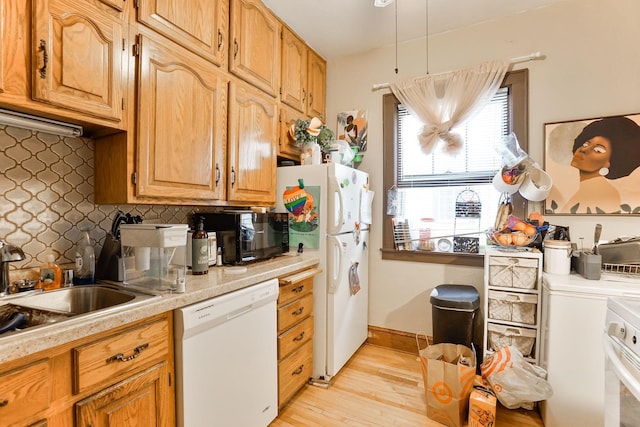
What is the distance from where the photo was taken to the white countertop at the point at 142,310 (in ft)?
2.71

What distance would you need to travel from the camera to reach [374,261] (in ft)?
9.48

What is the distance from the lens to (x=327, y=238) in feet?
7.23

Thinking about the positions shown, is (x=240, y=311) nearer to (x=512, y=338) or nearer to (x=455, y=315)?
(x=455, y=315)

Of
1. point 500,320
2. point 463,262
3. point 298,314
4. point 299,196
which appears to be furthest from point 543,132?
point 298,314

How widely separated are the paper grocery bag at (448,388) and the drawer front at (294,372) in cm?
77

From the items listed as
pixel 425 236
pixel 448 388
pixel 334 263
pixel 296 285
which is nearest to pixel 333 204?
pixel 334 263

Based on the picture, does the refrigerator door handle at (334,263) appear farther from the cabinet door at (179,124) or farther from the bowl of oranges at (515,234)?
the bowl of oranges at (515,234)

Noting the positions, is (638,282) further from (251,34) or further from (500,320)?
(251,34)

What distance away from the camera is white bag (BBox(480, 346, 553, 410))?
5.48 feet

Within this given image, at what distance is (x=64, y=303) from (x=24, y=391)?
1.97ft

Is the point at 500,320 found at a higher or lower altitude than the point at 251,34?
lower

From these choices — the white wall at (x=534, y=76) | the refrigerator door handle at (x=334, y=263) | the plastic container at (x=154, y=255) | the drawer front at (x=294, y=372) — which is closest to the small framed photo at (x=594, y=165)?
the white wall at (x=534, y=76)

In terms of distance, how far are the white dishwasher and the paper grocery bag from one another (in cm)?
92

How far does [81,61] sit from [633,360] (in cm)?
217
